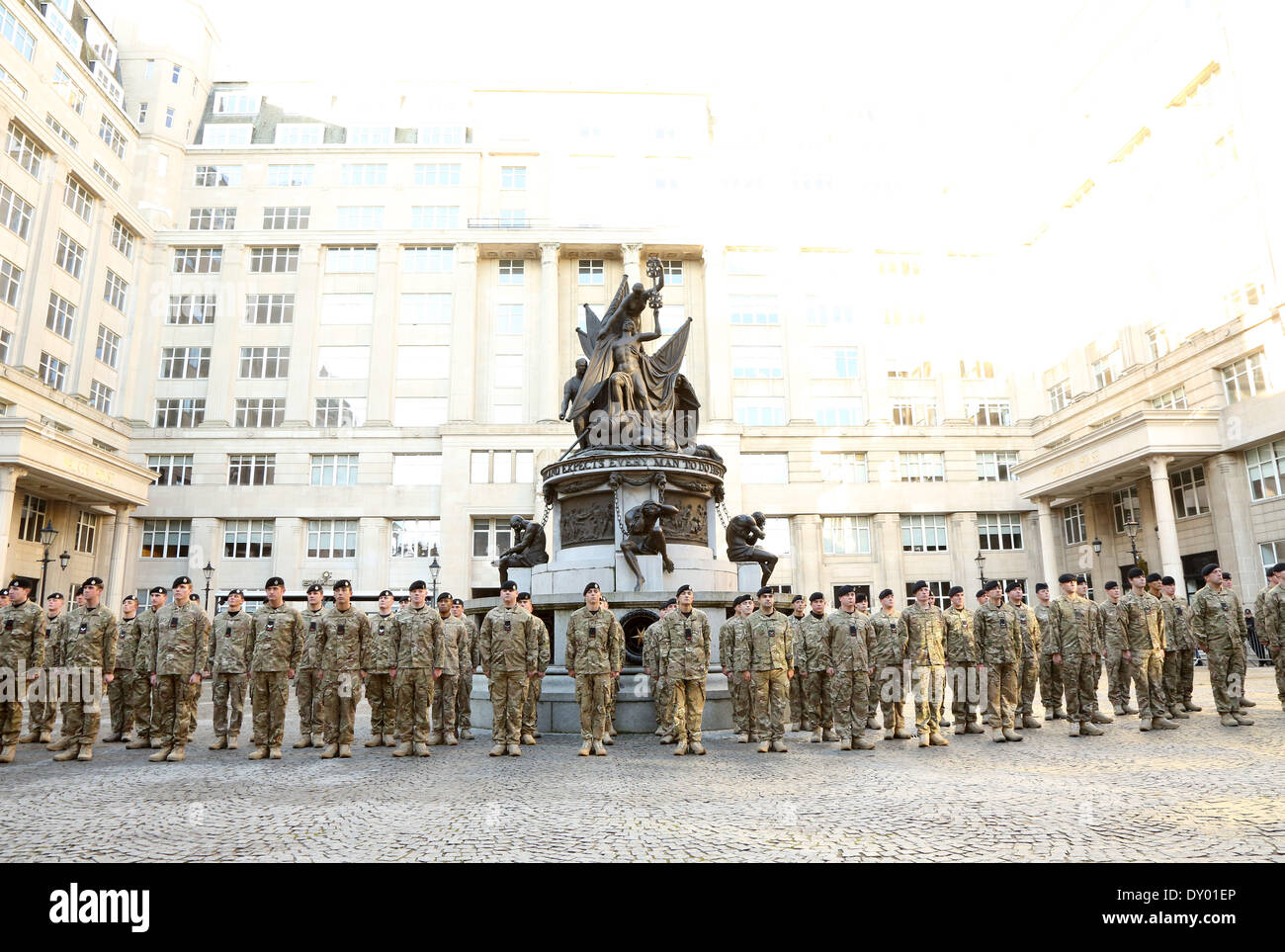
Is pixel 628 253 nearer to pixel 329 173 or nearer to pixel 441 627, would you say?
pixel 329 173

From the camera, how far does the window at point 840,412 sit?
50.2m

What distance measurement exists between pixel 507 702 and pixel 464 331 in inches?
1632

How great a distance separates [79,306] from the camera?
43.8 m

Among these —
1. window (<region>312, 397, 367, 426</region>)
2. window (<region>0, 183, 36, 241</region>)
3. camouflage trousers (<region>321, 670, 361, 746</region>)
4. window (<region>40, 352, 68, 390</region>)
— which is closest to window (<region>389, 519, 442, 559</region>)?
window (<region>312, 397, 367, 426</region>)

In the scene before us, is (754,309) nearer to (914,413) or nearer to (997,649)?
(914,413)

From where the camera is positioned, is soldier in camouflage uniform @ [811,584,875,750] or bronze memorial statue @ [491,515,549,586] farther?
bronze memorial statue @ [491,515,549,586]

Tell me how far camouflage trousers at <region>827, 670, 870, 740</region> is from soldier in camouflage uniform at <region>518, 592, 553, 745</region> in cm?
412

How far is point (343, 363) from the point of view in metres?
49.0

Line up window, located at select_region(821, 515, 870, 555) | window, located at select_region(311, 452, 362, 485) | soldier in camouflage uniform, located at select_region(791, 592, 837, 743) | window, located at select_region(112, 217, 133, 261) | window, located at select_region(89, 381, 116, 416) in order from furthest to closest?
window, located at select_region(821, 515, 870, 555), window, located at select_region(112, 217, 133, 261), window, located at select_region(311, 452, 362, 485), window, located at select_region(89, 381, 116, 416), soldier in camouflage uniform, located at select_region(791, 592, 837, 743)

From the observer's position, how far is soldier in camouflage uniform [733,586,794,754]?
10.8 metres

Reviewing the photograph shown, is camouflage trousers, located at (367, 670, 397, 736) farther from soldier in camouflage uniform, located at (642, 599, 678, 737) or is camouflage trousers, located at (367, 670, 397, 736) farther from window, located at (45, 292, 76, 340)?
window, located at (45, 292, 76, 340)

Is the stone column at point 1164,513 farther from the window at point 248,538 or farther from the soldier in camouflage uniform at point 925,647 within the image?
the window at point 248,538

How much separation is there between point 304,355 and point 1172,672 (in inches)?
1867
